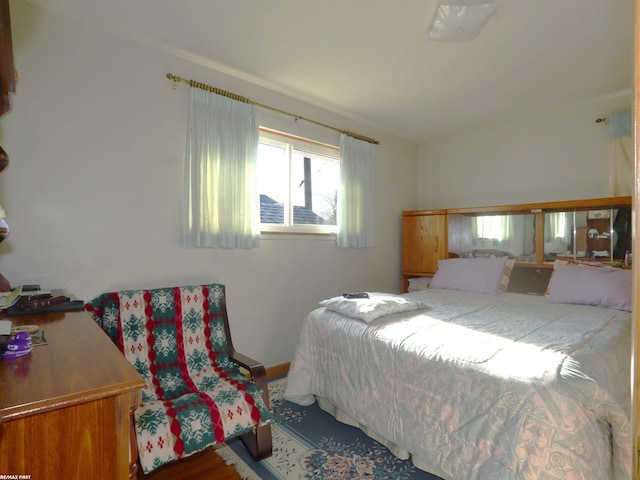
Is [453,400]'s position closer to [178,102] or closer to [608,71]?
[178,102]

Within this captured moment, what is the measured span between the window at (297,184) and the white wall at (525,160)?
1.57 meters

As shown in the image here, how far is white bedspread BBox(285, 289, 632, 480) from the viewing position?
3.89ft

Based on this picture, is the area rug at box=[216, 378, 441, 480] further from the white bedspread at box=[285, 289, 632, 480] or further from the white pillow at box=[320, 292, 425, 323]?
the white pillow at box=[320, 292, 425, 323]

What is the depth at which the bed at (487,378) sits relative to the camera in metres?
1.19

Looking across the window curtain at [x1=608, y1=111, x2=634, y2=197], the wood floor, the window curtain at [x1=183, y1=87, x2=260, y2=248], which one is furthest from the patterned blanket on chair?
the window curtain at [x1=608, y1=111, x2=634, y2=197]

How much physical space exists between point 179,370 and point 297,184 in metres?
1.92

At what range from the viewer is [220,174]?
2.57 metres

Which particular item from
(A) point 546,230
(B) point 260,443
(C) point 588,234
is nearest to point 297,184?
(B) point 260,443

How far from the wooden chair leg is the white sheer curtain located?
1.94 m

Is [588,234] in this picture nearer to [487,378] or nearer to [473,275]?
[473,275]

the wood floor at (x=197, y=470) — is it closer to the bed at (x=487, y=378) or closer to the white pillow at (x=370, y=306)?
the bed at (x=487, y=378)

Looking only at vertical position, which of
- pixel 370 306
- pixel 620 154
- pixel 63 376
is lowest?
pixel 370 306

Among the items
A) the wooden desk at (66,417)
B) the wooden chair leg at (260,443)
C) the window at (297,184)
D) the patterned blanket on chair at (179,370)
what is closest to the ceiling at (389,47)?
the window at (297,184)

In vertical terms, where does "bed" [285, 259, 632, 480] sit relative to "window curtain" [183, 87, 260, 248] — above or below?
below
